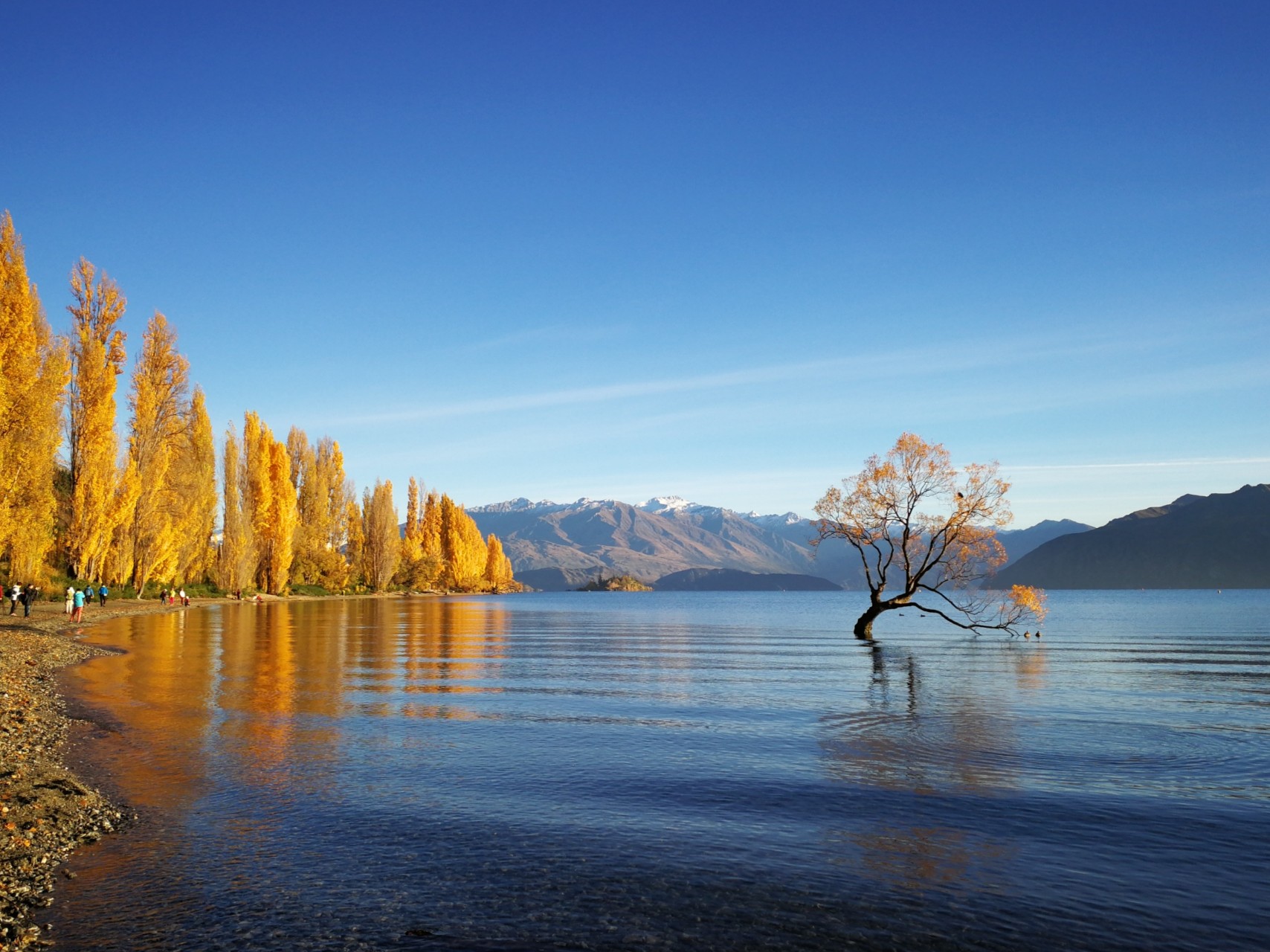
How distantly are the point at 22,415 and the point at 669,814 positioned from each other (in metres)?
44.2

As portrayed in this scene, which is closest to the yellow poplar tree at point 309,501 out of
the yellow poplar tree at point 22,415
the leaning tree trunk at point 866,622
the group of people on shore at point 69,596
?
the group of people on shore at point 69,596

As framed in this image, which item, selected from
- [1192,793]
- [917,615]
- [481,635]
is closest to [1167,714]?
[1192,793]

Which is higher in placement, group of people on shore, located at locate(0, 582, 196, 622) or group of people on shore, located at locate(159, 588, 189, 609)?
group of people on shore, located at locate(0, 582, 196, 622)

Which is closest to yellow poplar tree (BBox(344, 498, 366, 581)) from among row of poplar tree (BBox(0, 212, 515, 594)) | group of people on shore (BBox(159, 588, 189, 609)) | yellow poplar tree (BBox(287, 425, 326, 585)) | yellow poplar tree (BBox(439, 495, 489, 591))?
row of poplar tree (BBox(0, 212, 515, 594))

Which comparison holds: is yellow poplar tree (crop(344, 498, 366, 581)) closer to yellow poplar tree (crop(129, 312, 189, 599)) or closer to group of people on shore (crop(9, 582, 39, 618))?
yellow poplar tree (crop(129, 312, 189, 599))

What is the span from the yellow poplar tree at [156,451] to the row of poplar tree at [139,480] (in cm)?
12

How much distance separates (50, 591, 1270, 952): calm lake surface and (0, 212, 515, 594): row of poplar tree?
21.6 meters

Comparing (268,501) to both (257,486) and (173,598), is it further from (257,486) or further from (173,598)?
(173,598)

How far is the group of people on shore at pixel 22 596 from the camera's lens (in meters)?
47.8

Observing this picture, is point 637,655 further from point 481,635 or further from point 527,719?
point 527,719

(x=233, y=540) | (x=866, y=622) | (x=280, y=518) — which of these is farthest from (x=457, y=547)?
(x=866, y=622)

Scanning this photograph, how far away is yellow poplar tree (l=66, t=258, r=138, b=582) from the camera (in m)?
58.4

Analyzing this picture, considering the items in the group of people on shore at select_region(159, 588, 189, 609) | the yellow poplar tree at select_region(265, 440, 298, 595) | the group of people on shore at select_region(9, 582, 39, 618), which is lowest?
the group of people on shore at select_region(159, 588, 189, 609)

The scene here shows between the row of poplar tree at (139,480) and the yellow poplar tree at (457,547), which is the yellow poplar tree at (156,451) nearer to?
the row of poplar tree at (139,480)
